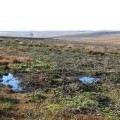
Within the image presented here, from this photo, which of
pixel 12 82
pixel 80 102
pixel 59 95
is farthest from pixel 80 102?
pixel 12 82

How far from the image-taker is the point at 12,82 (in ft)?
111

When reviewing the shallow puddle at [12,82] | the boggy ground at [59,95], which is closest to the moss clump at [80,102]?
the boggy ground at [59,95]

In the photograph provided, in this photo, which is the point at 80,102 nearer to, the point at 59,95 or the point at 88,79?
the point at 59,95

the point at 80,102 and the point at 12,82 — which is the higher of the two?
the point at 80,102

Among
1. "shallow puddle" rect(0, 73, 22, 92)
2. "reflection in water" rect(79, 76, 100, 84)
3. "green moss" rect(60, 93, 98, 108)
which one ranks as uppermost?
"green moss" rect(60, 93, 98, 108)

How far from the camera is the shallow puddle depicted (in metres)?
30.7

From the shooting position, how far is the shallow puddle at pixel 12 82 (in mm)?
30747

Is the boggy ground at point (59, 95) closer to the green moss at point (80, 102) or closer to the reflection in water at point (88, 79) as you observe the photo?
the green moss at point (80, 102)

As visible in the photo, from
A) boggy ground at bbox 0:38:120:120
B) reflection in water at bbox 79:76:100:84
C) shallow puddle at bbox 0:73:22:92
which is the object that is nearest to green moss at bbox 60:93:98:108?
boggy ground at bbox 0:38:120:120

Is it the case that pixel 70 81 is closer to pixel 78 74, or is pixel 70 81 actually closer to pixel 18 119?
→ pixel 78 74

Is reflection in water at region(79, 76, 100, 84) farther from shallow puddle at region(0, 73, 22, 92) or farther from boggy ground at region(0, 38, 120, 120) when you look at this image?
shallow puddle at region(0, 73, 22, 92)

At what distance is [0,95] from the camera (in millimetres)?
25812

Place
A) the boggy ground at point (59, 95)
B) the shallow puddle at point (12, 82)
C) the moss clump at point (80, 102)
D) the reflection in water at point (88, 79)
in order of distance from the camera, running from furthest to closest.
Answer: the reflection in water at point (88, 79) → the shallow puddle at point (12, 82) → the moss clump at point (80, 102) → the boggy ground at point (59, 95)

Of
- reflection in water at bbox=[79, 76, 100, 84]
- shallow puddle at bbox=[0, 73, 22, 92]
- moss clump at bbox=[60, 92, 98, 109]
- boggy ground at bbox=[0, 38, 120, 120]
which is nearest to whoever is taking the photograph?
boggy ground at bbox=[0, 38, 120, 120]
